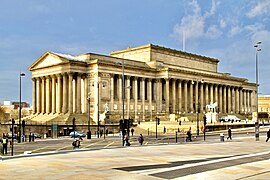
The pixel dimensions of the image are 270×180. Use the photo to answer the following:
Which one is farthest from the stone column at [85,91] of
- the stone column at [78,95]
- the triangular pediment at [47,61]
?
the triangular pediment at [47,61]

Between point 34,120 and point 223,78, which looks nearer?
point 34,120

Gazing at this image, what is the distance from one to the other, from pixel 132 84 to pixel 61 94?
17.7 meters

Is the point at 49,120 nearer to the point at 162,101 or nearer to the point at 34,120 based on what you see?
the point at 34,120

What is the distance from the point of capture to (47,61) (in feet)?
306

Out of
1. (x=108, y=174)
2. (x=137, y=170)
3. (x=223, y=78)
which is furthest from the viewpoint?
(x=223, y=78)

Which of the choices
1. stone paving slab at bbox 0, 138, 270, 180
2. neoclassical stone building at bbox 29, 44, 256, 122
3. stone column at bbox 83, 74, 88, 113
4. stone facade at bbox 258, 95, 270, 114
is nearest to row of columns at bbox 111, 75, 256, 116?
neoclassical stone building at bbox 29, 44, 256, 122

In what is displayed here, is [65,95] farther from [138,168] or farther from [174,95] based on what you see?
[138,168]

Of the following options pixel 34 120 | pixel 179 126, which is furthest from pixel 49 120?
pixel 179 126

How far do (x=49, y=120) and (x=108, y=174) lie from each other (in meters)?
64.1

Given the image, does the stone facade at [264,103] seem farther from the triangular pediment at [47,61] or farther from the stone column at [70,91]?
the triangular pediment at [47,61]

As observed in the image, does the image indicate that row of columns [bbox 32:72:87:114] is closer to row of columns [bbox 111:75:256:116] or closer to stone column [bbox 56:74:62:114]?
stone column [bbox 56:74:62:114]

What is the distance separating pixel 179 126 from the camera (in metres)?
72.6

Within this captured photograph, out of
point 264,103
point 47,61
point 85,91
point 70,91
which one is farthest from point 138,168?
point 264,103

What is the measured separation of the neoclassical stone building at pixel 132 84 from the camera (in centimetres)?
8831
